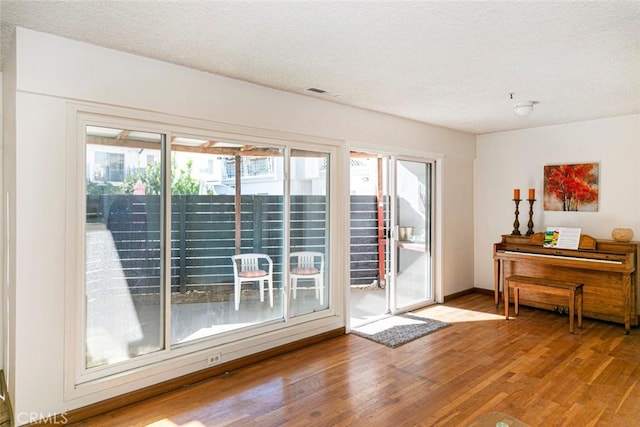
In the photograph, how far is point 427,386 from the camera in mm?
3133

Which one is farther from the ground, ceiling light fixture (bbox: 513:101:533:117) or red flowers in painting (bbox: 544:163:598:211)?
ceiling light fixture (bbox: 513:101:533:117)

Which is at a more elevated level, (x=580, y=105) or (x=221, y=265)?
(x=580, y=105)

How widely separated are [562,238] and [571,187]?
2.58 feet

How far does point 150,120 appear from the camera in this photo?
2977mm

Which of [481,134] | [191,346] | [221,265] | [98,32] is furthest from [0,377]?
[481,134]

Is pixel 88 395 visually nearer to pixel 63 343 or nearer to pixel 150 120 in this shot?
pixel 63 343

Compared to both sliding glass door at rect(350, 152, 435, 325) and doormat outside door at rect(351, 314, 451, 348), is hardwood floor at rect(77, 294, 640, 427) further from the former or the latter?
sliding glass door at rect(350, 152, 435, 325)

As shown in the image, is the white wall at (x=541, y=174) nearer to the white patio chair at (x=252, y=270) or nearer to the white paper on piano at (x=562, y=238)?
the white paper on piano at (x=562, y=238)

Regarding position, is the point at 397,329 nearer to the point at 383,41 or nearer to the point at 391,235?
the point at 391,235

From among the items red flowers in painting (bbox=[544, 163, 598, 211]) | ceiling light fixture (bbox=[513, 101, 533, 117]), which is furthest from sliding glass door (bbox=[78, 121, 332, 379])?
red flowers in painting (bbox=[544, 163, 598, 211])

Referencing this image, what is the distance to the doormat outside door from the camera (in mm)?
4182

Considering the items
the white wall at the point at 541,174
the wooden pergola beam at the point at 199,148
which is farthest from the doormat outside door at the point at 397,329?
the wooden pergola beam at the point at 199,148

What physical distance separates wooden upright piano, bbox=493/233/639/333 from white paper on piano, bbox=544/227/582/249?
0.05 metres

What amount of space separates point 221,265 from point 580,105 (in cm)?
413
